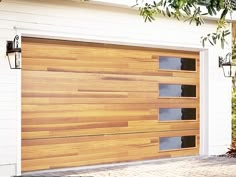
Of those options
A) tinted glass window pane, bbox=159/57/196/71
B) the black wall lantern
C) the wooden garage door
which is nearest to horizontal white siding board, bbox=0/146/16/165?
the wooden garage door

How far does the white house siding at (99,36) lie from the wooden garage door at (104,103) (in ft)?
0.73

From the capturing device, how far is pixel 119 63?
878cm

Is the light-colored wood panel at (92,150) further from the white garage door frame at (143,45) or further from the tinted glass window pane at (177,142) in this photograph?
the white garage door frame at (143,45)

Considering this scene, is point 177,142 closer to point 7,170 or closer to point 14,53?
point 7,170

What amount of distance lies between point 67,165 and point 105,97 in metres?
1.50

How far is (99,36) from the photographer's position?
8391 millimetres

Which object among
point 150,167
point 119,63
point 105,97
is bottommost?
point 150,167

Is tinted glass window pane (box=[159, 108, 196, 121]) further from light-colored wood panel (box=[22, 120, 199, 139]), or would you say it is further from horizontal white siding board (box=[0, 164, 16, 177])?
horizontal white siding board (box=[0, 164, 16, 177])

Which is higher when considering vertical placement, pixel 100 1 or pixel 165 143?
pixel 100 1

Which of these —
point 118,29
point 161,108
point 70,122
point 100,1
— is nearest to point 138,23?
point 118,29

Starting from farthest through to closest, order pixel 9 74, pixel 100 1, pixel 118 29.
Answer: pixel 118 29, pixel 100 1, pixel 9 74

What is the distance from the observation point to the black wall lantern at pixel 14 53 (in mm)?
7156

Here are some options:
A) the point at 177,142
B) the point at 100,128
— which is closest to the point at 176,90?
the point at 177,142

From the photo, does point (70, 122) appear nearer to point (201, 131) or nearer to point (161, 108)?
point (161, 108)
